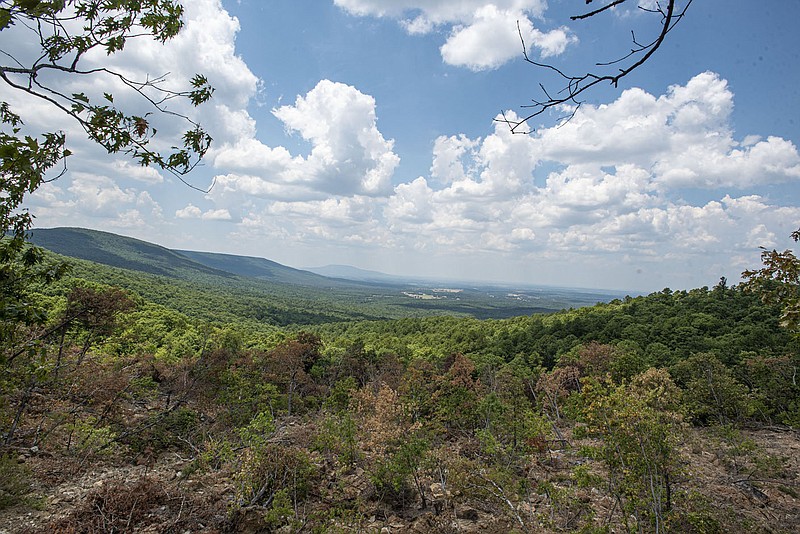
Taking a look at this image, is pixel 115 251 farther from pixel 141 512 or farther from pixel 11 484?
pixel 141 512

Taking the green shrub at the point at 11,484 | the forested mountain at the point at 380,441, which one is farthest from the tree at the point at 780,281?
the green shrub at the point at 11,484

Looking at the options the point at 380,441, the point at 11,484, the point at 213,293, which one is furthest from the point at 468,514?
the point at 213,293

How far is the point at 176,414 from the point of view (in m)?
12.9

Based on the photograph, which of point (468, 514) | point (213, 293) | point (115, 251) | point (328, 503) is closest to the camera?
point (468, 514)

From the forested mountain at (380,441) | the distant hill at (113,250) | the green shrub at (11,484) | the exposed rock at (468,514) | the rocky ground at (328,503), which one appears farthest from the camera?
the distant hill at (113,250)

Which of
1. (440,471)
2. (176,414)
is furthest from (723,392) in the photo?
(176,414)

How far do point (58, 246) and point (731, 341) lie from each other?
170607 millimetres

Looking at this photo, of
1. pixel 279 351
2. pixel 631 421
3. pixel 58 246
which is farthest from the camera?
pixel 58 246

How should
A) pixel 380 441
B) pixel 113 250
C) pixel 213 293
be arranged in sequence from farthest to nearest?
pixel 113 250, pixel 213 293, pixel 380 441

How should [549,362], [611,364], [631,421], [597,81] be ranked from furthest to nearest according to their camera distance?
[549,362]
[611,364]
[631,421]
[597,81]

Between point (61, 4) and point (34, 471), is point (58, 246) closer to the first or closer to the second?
point (34, 471)

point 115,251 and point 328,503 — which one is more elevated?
point 115,251

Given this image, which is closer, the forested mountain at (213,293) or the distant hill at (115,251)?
the forested mountain at (213,293)

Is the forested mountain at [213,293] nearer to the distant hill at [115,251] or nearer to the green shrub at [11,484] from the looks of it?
the distant hill at [115,251]
